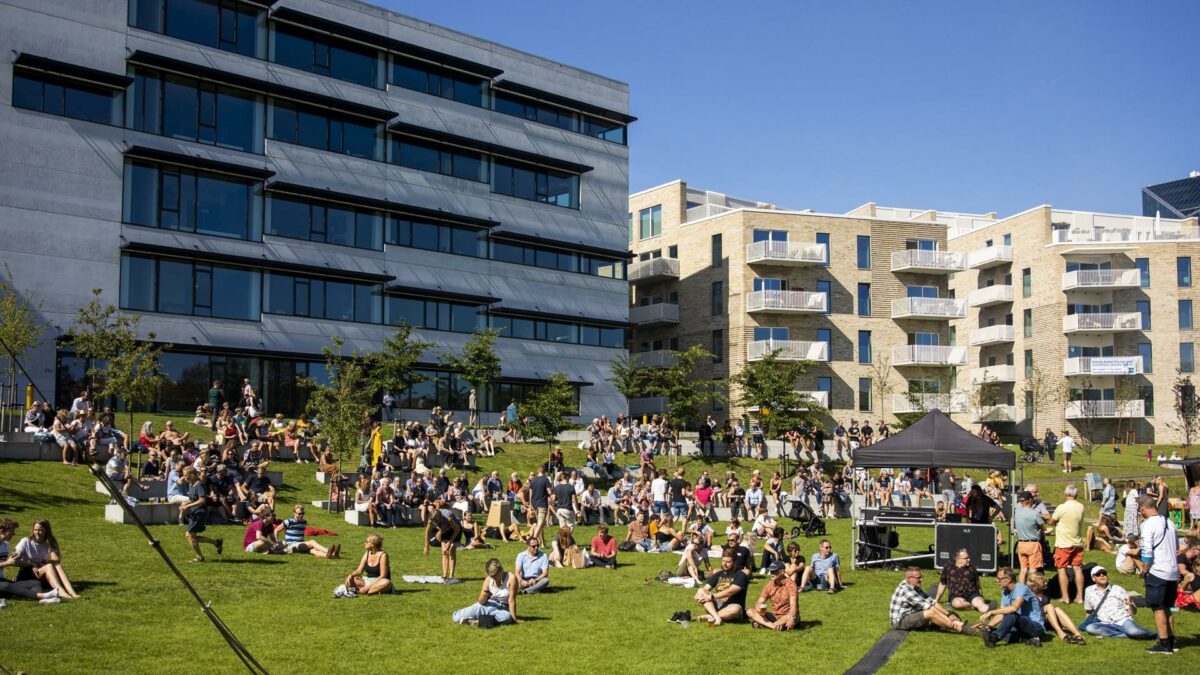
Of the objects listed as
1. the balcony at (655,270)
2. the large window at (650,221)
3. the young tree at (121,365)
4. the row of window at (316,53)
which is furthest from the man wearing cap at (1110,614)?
the large window at (650,221)

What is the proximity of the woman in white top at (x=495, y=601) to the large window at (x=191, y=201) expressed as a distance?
33025 mm

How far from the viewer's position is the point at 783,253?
224ft

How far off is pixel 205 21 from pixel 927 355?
45.3m

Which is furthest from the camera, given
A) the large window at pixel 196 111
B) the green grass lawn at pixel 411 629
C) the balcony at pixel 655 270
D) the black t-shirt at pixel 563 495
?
the balcony at pixel 655 270

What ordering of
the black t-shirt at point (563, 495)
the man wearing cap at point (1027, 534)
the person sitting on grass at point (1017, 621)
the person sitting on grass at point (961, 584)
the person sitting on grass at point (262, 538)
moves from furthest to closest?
the black t-shirt at point (563, 495)
the person sitting on grass at point (262, 538)
the man wearing cap at point (1027, 534)
the person sitting on grass at point (961, 584)
the person sitting on grass at point (1017, 621)

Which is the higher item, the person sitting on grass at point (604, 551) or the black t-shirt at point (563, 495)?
the black t-shirt at point (563, 495)

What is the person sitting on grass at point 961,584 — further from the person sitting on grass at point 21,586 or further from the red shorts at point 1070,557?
the person sitting on grass at point 21,586

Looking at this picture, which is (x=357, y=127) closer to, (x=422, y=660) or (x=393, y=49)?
(x=393, y=49)

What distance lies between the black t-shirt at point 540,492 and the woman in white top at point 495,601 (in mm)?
12393

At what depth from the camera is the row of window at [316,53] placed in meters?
46.3

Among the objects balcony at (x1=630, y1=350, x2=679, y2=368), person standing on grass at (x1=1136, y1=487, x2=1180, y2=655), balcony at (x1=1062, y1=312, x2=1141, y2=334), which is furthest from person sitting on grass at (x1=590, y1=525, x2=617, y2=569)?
balcony at (x1=1062, y1=312, x2=1141, y2=334)

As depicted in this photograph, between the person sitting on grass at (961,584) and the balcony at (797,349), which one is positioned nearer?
the person sitting on grass at (961,584)

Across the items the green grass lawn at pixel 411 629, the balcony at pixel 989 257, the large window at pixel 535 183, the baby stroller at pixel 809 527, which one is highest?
the large window at pixel 535 183

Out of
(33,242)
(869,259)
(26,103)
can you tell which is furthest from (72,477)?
(869,259)
